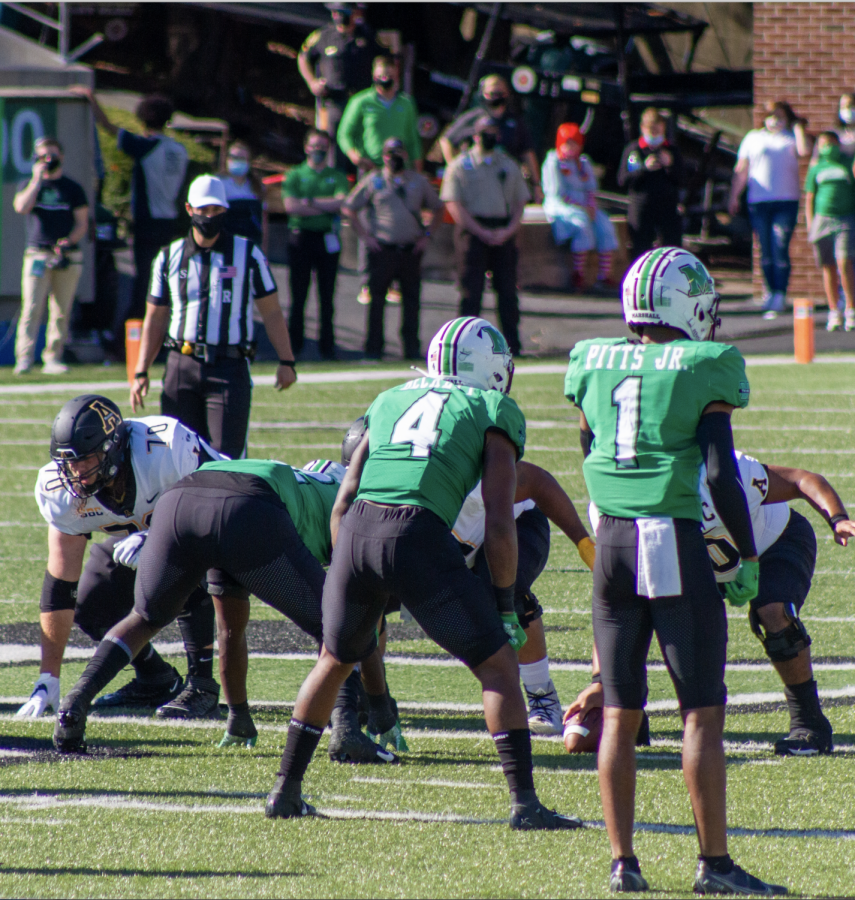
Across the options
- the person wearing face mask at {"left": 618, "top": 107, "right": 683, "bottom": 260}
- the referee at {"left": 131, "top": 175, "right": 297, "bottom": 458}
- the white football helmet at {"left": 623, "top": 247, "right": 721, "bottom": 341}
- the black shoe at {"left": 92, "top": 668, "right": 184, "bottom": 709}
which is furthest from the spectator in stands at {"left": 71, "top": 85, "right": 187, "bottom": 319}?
the white football helmet at {"left": 623, "top": 247, "right": 721, "bottom": 341}

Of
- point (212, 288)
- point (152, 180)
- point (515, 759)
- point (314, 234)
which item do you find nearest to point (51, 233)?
point (152, 180)

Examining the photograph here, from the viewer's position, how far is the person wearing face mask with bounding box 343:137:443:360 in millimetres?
14891

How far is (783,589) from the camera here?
5.49m

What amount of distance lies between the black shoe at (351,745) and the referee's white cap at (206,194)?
11.6 ft

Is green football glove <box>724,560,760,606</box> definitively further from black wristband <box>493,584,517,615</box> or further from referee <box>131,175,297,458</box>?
referee <box>131,175,297,458</box>

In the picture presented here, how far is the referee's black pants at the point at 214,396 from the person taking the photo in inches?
318

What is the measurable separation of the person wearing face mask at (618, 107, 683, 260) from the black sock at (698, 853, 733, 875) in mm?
12894

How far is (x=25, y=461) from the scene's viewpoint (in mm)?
11695

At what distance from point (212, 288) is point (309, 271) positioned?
288 inches

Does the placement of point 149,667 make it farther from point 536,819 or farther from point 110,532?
point 536,819

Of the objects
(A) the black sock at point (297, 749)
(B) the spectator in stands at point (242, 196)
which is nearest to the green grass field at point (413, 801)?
(A) the black sock at point (297, 749)

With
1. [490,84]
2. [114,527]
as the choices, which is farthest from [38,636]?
[490,84]

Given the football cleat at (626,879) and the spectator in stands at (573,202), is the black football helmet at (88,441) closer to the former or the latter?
the football cleat at (626,879)

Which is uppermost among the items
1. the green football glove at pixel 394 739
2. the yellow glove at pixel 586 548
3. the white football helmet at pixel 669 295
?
the white football helmet at pixel 669 295
